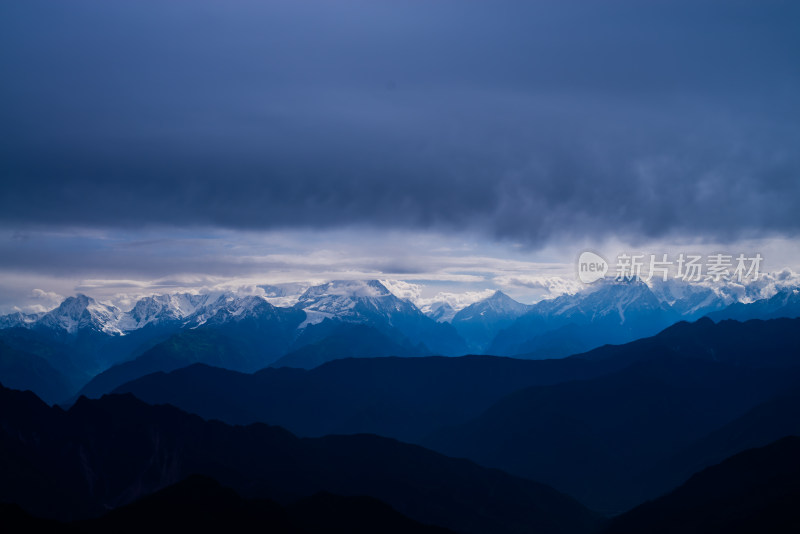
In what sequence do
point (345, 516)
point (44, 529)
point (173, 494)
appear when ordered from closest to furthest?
point (44, 529), point (173, 494), point (345, 516)

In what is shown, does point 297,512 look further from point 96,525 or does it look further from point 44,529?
point 44,529

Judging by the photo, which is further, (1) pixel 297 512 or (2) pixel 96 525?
(1) pixel 297 512

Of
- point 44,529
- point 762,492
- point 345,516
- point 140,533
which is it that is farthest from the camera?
point 762,492

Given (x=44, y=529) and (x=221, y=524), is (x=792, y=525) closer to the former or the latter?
(x=221, y=524)

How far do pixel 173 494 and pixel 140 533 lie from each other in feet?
50.1

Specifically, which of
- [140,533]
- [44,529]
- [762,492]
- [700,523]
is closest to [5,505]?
[44,529]

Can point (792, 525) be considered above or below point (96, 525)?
above

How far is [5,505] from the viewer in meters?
143

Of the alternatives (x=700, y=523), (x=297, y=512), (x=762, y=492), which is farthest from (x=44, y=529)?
(x=762, y=492)

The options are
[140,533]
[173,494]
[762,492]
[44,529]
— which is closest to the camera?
[44,529]

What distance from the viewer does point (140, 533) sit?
493 ft

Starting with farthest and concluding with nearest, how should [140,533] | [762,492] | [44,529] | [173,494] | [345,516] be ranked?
[762,492]
[345,516]
[173,494]
[140,533]
[44,529]

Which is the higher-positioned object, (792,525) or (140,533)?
(792,525)

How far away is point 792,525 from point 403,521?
299 feet
